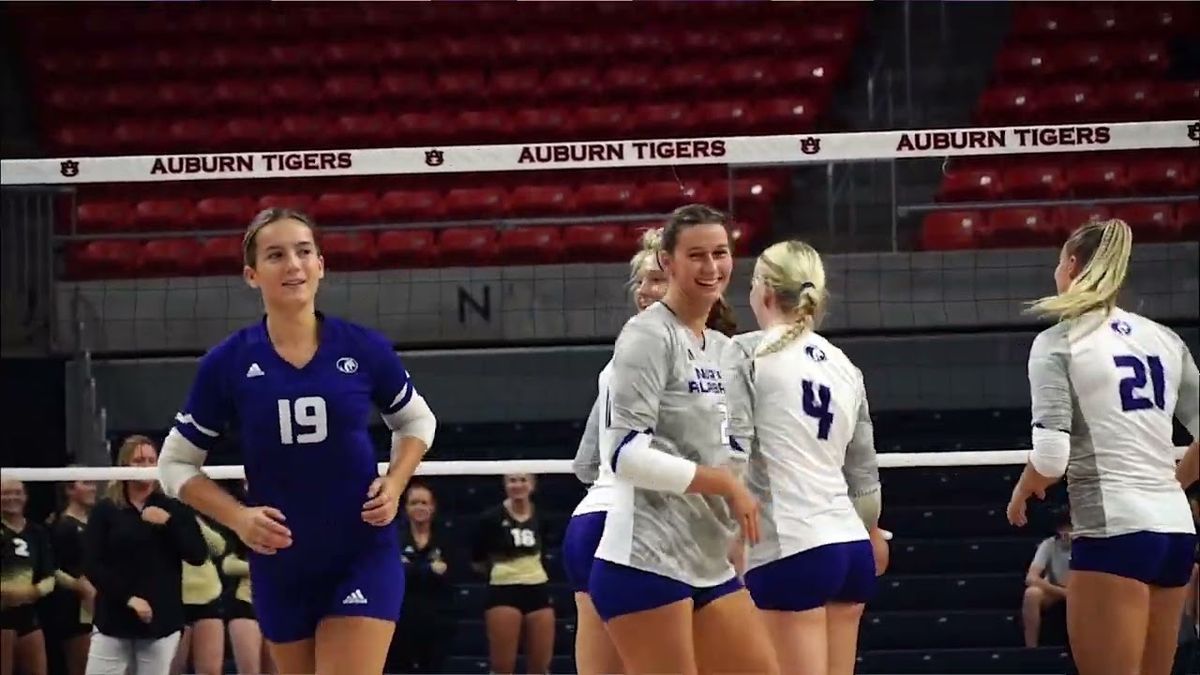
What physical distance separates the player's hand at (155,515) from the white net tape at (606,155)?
4.71 ft

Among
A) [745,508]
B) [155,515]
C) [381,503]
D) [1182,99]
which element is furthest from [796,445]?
[1182,99]

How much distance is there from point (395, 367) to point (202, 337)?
290 inches

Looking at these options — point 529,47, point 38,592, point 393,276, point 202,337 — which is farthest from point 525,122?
point 38,592

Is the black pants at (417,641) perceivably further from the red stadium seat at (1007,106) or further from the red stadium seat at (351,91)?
the red stadium seat at (1007,106)

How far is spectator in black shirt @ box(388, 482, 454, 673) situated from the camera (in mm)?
9250

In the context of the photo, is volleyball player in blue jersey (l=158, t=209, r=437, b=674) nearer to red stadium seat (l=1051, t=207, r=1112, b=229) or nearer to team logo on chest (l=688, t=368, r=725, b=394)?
team logo on chest (l=688, t=368, r=725, b=394)

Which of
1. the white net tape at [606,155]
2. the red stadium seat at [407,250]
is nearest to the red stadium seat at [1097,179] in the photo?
the red stadium seat at [407,250]

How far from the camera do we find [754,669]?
4.07 meters

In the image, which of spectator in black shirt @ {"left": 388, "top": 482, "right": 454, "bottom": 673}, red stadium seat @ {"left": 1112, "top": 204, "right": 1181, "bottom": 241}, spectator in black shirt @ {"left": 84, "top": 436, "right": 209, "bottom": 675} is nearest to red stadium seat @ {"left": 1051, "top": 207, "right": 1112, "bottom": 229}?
red stadium seat @ {"left": 1112, "top": 204, "right": 1181, "bottom": 241}

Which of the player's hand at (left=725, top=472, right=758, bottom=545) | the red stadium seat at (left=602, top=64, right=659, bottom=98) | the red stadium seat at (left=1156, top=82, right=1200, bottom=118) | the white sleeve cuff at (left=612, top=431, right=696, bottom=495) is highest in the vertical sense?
the red stadium seat at (left=602, top=64, right=659, bottom=98)

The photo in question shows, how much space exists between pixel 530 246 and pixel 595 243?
0.47m

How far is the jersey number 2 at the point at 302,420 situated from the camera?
3.97 metres

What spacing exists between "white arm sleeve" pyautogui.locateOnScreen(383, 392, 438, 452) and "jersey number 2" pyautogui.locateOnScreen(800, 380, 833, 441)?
3.15ft

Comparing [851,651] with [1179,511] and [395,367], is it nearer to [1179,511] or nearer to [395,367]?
[1179,511]
